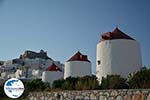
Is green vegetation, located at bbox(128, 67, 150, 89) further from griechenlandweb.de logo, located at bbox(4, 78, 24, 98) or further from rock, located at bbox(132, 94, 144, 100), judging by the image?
griechenlandweb.de logo, located at bbox(4, 78, 24, 98)

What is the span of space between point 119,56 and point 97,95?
7.31 m

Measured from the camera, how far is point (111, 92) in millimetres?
9539

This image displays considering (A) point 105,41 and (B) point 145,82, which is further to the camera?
(A) point 105,41

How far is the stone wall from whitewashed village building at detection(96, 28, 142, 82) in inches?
222

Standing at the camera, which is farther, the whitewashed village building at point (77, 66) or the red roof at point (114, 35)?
the whitewashed village building at point (77, 66)

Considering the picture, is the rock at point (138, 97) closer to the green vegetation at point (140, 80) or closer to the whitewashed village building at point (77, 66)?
the green vegetation at point (140, 80)

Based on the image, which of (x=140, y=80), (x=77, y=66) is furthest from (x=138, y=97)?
(x=77, y=66)

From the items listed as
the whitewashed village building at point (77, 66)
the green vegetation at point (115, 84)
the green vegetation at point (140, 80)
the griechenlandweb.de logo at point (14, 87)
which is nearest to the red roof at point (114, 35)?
the green vegetation at point (115, 84)

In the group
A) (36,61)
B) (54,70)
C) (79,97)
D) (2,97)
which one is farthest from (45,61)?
(79,97)

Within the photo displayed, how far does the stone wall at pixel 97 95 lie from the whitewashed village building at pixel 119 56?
564 centimetres

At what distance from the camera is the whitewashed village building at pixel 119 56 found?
1683 cm

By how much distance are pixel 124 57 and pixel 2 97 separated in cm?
1040

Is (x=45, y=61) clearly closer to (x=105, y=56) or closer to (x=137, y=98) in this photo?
(x=105, y=56)

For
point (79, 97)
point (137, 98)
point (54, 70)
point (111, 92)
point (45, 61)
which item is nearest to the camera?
point (137, 98)
